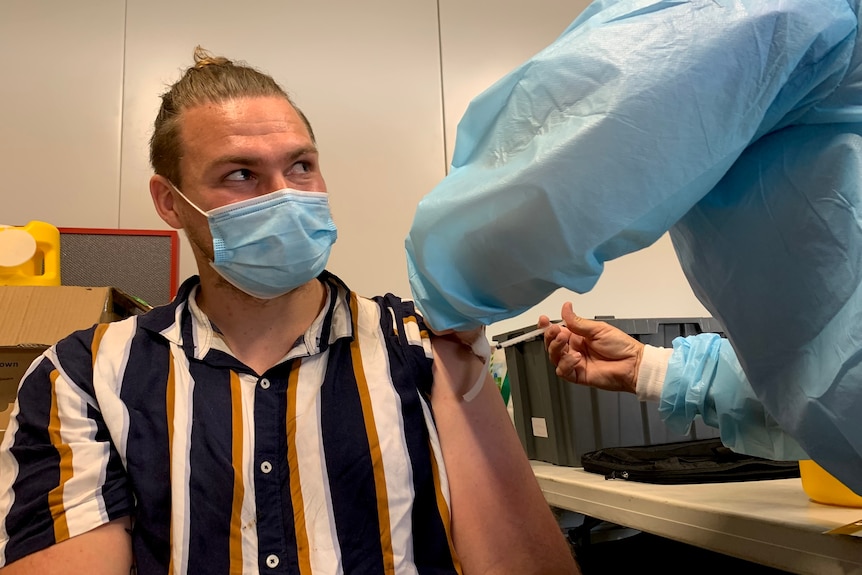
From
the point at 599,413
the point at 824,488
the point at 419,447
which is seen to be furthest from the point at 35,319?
the point at 824,488

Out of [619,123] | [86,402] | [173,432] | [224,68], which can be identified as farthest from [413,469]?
[224,68]

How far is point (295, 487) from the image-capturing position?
3.22 feet

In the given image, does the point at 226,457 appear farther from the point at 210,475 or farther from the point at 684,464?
the point at 684,464

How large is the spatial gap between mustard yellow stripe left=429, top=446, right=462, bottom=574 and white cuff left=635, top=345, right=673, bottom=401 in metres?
0.39

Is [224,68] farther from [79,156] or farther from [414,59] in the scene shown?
[414,59]

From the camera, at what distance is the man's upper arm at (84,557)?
0.89 m

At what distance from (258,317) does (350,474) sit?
0.36m

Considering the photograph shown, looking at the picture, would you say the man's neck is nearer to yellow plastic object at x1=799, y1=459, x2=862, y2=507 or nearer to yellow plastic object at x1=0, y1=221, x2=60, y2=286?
→ yellow plastic object at x1=0, y1=221, x2=60, y2=286

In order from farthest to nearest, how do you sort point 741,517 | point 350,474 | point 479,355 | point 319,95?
point 319,95 < point 479,355 < point 350,474 < point 741,517

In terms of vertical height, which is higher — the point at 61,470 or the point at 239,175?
the point at 239,175

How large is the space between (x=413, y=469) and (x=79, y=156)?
176cm

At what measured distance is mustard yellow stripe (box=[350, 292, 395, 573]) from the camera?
37.7 inches

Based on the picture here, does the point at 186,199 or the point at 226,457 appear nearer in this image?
the point at 226,457

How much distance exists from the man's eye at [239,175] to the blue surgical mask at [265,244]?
0.06 meters
